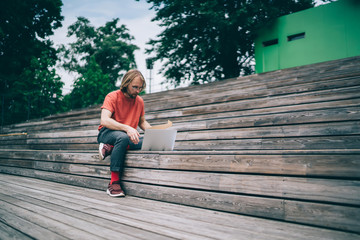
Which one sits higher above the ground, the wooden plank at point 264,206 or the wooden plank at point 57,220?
the wooden plank at point 264,206

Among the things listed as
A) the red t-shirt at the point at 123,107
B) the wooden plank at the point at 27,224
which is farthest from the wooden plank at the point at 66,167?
the wooden plank at the point at 27,224

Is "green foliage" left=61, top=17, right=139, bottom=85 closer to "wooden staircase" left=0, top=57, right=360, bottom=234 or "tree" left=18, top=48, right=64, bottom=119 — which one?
"tree" left=18, top=48, right=64, bottom=119

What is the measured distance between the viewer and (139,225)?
140 centimetres

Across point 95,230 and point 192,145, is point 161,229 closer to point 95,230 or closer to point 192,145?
point 95,230

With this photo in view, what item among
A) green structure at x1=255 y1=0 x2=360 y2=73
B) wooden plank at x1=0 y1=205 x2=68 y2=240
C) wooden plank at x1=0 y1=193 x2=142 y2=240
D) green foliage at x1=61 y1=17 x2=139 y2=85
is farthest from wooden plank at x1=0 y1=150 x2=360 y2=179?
green foliage at x1=61 y1=17 x2=139 y2=85

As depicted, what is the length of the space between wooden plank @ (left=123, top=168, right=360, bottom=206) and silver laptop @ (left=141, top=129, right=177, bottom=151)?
23 centimetres

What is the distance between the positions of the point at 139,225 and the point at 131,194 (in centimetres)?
84

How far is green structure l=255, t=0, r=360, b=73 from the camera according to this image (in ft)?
23.5

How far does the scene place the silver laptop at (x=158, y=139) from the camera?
215cm

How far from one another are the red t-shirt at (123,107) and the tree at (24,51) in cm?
904

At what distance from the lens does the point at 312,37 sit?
308 inches

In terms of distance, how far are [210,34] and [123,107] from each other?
9162 millimetres

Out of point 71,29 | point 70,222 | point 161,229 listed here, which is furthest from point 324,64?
point 71,29

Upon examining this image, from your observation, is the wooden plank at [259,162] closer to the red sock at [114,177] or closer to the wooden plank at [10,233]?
the red sock at [114,177]
